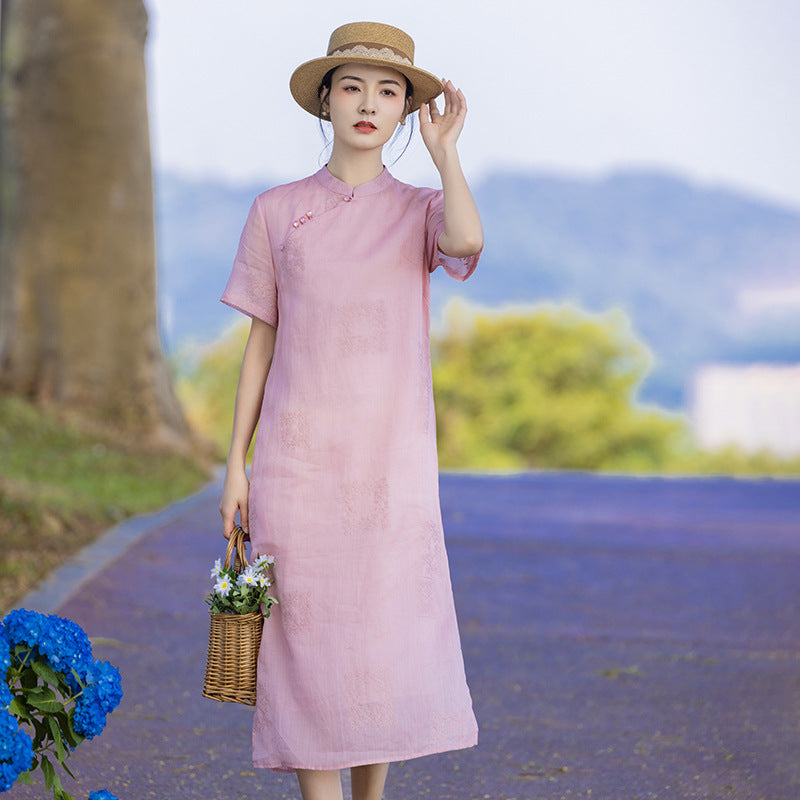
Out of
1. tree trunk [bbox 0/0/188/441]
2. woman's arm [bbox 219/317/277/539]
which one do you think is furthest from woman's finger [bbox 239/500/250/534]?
tree trunk [bbox 0/0/188/441]

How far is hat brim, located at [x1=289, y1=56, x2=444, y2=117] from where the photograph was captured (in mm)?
2788

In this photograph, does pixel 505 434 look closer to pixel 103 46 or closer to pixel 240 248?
pixel 103 46

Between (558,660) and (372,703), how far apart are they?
2494mm

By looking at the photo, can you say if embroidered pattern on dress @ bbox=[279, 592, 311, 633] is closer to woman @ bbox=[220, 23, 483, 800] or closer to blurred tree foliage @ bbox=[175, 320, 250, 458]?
woman @ bbox=[220, 23, 483, 800]

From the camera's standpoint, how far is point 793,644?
5.47 metres

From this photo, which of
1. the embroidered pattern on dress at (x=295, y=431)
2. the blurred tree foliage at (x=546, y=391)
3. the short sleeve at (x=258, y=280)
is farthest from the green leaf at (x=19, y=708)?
the blurred tree foliage at (x=546, y=391)

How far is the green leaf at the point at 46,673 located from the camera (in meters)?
2.53

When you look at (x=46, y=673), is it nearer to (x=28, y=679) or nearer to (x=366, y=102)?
(x=28, y=679)

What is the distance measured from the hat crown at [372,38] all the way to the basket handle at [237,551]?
101 cm

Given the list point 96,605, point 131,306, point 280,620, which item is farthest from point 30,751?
point 131,306

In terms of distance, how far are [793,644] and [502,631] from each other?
3.81 ft

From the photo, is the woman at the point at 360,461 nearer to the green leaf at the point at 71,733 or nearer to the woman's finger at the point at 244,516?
the woman's finger at the point at 244,516

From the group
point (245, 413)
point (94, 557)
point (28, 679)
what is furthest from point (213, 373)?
point (28, 679)

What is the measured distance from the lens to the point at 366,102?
9.25 ft
